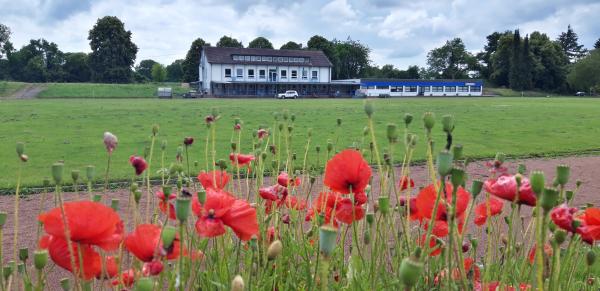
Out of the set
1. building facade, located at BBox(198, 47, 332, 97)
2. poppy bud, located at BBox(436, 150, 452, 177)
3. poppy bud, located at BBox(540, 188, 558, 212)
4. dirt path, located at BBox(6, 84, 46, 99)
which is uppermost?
building facade, located at BBox(198, 47, 332, 97)

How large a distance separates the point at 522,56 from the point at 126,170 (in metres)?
67.5

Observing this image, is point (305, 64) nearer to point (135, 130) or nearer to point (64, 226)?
point (135, 130)

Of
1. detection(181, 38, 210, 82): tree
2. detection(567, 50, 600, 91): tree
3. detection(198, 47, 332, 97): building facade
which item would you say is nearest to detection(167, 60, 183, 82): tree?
detection(181, 38, 210, 82): tree

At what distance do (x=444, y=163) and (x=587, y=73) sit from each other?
6925 centimetres

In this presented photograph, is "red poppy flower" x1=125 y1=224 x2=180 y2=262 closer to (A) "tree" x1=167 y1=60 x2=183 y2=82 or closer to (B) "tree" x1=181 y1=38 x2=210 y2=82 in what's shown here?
(B) "tree" x1=181 y1=38 x2=210 y2=82

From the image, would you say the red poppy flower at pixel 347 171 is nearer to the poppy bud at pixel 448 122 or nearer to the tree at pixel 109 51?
the poppy bud at pixel 448 122

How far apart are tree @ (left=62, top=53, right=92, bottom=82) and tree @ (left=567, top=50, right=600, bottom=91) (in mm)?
60400

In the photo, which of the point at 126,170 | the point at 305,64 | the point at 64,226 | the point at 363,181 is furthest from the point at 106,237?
the point at 305,64

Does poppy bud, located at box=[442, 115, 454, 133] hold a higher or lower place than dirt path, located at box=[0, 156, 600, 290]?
higher

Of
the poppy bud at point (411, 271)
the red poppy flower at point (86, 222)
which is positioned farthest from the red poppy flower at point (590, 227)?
the red poppy flower at point (86, 222)

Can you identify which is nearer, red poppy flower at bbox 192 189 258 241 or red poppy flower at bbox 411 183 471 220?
red poppy flower at bbox 192 189 258 241

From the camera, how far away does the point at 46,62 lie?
75.0 m

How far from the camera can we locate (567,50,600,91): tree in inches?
2402

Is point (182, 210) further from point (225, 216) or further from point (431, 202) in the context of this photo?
point (431, 202)
